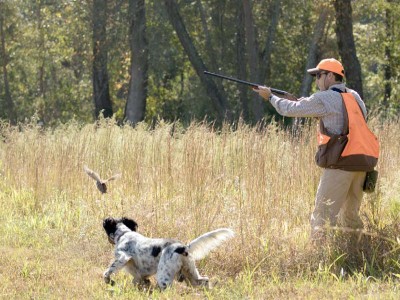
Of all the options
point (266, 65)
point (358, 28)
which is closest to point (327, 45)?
point (266, 65)

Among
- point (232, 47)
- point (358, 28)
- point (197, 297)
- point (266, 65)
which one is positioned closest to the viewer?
point (197, 297)

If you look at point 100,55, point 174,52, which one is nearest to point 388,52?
point 174,52

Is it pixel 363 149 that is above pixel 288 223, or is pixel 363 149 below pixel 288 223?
above

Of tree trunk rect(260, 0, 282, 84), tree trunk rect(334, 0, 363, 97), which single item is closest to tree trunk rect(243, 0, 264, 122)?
tree trunk rect(260, 0, 282, 84)

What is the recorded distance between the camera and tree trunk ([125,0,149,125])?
32.7 metres

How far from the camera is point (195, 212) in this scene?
9.12m

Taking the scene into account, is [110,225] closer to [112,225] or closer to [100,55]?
[112,225]

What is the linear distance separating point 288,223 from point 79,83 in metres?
38.3

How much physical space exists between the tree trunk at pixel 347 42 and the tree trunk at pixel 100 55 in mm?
9426

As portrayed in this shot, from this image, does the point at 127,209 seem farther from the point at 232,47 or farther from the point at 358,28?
the point at 358,28

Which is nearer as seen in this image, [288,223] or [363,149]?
[363,149]

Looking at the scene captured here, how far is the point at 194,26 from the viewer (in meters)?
37.8

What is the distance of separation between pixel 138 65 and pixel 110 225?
84.5 feet

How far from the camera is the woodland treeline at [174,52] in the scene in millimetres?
32125
